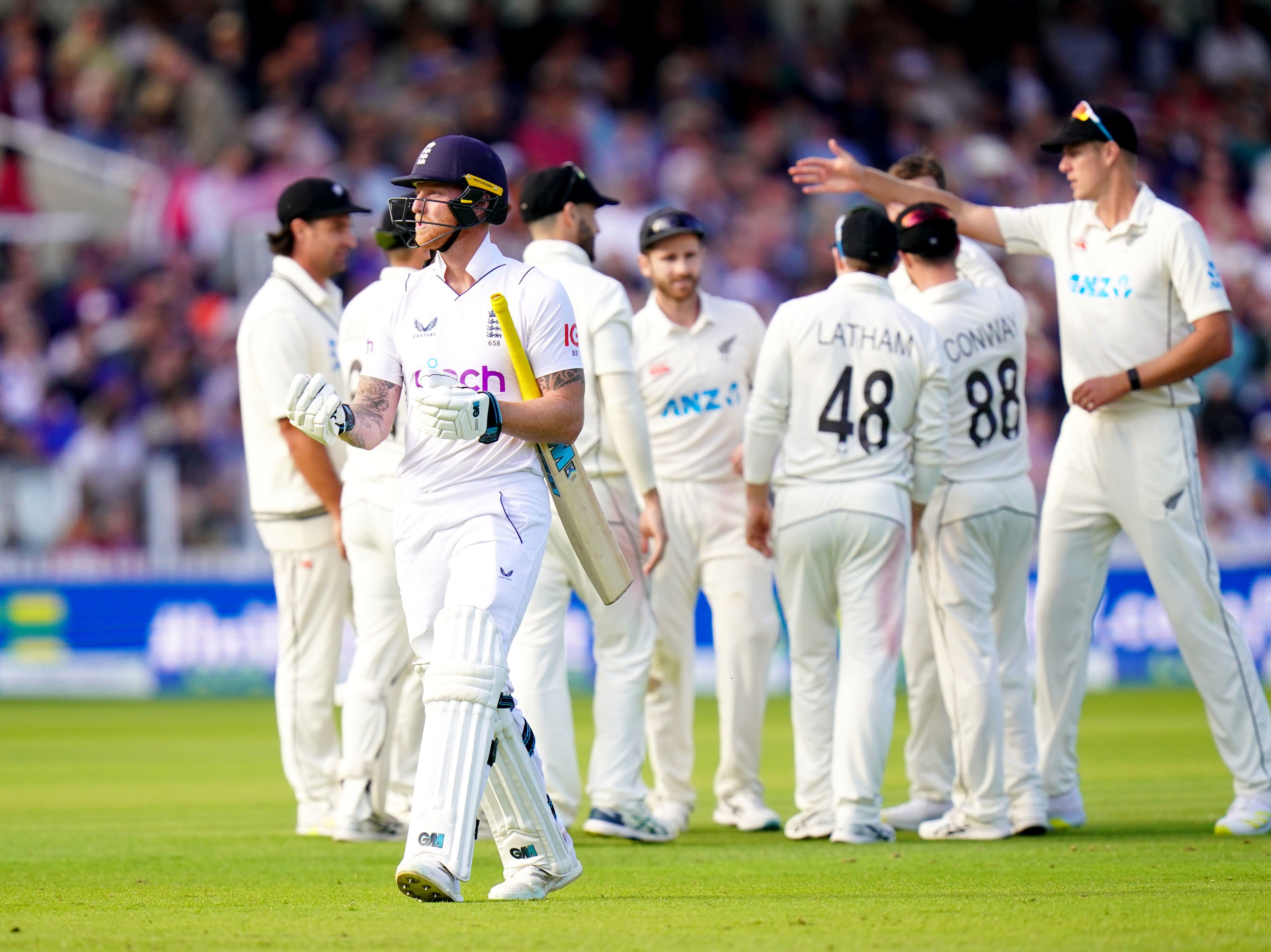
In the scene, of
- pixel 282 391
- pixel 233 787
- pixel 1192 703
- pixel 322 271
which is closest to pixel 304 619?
pixel 282 391

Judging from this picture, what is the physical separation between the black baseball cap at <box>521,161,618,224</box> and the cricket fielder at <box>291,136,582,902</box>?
1932 millimetres

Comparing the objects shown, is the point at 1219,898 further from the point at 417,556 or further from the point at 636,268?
the point at 636,268

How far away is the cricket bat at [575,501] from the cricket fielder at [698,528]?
2.15 meters

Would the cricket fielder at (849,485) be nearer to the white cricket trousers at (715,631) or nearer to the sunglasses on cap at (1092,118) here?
the white cricket trousers at (715,631)

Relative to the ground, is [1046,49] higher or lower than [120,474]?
higher

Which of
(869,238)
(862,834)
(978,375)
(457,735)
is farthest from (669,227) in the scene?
(457,735)

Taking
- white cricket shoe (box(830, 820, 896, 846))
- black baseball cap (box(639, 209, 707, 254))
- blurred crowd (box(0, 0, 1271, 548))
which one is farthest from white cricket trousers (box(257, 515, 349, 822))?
blurred crowd (box(0, 0, 1271, 548))

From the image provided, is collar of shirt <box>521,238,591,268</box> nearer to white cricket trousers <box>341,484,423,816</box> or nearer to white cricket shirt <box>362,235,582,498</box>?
white cricket trousers <box>341,484,423,816</box>

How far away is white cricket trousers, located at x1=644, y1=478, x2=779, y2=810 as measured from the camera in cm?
815

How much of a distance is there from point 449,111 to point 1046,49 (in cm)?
787

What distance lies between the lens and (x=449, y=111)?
65.1 feet

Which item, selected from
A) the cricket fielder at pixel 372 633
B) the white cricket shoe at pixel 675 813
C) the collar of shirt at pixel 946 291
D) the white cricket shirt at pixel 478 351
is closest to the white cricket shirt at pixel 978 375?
the collar of shirt at pixel 946 291

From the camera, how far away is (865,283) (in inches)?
300

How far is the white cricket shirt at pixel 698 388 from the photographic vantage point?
8453 mm
